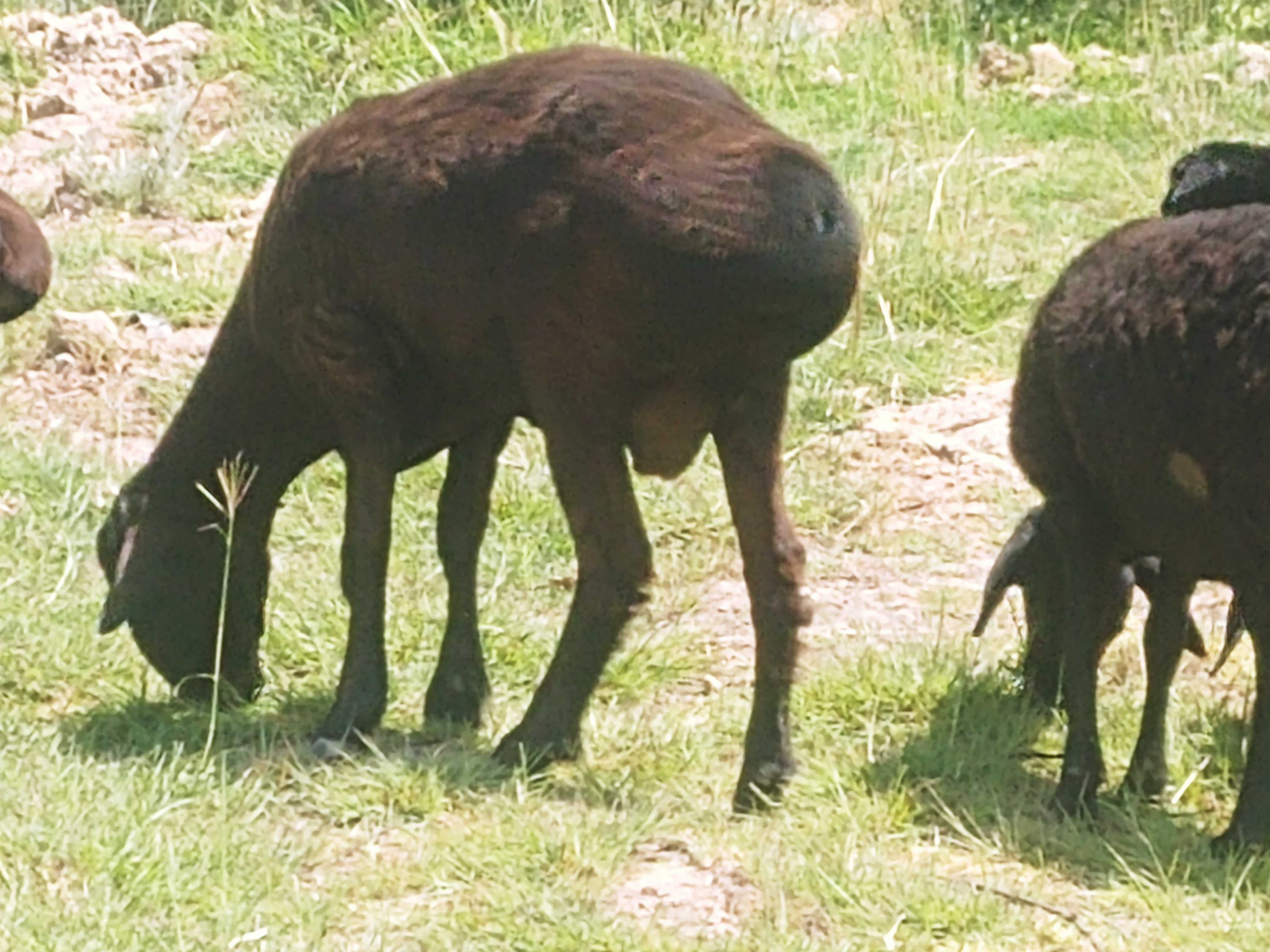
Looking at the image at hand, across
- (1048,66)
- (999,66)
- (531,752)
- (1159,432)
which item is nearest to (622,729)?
(531,752)

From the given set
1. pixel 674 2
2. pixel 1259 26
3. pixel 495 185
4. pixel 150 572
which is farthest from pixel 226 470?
pixel 1259 26

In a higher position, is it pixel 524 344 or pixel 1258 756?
pixel 524 344

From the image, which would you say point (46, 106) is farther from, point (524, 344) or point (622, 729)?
point (524, 344)

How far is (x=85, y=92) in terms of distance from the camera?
32.8 ft

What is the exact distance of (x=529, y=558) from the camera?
20.6ft

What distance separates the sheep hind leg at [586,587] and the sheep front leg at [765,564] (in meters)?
0.22

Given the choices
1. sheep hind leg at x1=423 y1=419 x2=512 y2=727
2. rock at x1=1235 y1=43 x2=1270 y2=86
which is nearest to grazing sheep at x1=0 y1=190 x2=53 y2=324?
sheep hind leg at x1=423 y1=419 x2=512 y2=727

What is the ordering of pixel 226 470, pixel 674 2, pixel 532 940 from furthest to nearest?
pixel 674 2, pixel 226 470, pixel 532 940

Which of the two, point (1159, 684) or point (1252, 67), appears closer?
point (1159, 684)

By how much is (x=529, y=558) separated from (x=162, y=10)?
17.4 feet

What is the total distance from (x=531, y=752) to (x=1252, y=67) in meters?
6.67

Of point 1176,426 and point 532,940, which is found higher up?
point 1176,426

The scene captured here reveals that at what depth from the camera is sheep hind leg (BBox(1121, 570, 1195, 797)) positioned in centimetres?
490

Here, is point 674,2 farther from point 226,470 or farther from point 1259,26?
point 226,470
